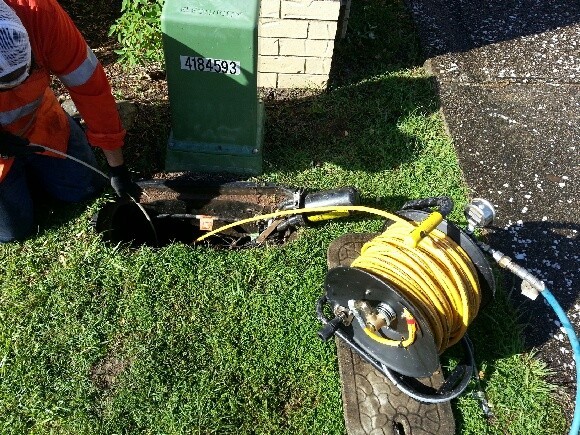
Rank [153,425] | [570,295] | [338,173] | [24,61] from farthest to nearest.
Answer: [338,173], [570,295], [153,425], [24,61]

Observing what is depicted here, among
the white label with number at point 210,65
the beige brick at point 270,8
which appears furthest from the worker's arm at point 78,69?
the beige brick at point 270,8

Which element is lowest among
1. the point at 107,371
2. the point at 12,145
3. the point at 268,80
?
the point at 107,371

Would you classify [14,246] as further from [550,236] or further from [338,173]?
[550,236]

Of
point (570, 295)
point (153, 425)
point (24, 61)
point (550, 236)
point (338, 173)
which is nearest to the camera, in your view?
point (24, 61)

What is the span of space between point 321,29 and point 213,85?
1.12 m

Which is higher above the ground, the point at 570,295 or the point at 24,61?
the point at 24,61

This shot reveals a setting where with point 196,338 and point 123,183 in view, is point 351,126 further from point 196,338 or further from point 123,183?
point 196,338

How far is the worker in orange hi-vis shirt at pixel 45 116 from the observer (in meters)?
2.56

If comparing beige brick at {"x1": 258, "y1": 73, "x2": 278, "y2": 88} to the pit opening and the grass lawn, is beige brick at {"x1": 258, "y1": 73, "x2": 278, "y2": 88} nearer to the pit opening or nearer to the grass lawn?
the grass lawn

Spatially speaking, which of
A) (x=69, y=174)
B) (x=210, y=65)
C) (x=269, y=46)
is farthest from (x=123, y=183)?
(x=269, y=46)

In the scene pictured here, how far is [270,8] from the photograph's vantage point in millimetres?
3801

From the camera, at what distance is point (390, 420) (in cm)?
266

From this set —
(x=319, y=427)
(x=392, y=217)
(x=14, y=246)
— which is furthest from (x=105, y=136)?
(x=319, y=427)

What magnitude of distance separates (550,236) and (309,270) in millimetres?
1558
